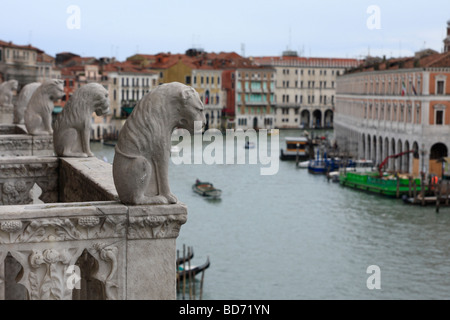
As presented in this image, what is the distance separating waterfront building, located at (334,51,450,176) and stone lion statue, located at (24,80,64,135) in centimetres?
2238

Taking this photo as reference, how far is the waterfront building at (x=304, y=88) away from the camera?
6084 cm

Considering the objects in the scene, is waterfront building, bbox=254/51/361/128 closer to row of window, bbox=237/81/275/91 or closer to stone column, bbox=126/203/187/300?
row of window, bbox=237/81/275/91

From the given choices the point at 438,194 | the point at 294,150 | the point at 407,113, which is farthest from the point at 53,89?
the point at 294,150

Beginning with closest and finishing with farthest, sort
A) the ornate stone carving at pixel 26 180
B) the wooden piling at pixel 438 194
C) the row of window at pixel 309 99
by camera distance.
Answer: the ornate stone carving at pixel 26 180 < the wooden piling at pixel 438 194 < the row of window at pixel 309 99

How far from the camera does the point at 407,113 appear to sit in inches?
1128

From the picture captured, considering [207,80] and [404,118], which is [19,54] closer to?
[207,80]

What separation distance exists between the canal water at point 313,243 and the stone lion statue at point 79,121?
8797 millimetres

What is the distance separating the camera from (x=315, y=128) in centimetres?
6222

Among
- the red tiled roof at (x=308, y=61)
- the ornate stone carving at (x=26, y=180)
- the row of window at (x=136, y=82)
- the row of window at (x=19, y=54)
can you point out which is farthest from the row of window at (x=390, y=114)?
the red tiled roof at (x=308, y=61)

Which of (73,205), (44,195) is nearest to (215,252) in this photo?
(44,195)

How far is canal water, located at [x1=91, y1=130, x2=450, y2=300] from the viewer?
13609 mm

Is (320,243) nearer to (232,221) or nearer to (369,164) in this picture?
(232,221)

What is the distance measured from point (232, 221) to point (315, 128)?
43018mm

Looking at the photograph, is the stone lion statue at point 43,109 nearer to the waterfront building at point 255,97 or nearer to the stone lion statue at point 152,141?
the stone lion statue at point 152,141
